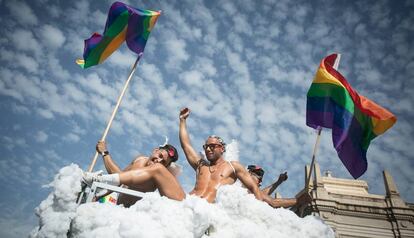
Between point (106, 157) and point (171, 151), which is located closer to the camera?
point (106, 157)

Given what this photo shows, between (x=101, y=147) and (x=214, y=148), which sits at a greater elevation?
(x=214, y=148)

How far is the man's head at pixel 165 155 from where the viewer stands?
4449mm

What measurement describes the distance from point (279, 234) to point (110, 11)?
6.39 m

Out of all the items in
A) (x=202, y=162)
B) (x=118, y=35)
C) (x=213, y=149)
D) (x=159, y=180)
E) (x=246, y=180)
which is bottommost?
(x=159, y=180)

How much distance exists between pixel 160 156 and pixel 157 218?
2.28m

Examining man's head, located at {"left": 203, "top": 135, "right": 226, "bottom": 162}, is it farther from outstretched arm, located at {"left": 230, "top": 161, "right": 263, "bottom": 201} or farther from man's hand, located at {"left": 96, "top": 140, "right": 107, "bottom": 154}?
man's hand, located at {"left": 96, "top": 140, "right": 107, "bottom": 154}

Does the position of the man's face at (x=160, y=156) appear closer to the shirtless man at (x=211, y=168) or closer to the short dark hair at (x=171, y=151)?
the short dark hair at (x=171, y=151)

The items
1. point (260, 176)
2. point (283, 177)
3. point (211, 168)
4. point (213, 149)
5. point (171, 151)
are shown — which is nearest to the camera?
point (211, 168)

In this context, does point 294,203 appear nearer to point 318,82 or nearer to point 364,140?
point 364,140

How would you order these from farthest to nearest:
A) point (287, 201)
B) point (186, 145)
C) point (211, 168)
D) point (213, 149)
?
1. point (186, 145)
2. point (213, 149)
3. point (211, 168)
4. point (287, 201)

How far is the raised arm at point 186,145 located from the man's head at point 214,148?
0.30 m

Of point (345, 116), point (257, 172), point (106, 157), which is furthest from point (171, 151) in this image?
point (345, 116)

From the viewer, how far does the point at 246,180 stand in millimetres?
3504

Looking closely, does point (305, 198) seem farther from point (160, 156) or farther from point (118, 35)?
point (118, 35)
